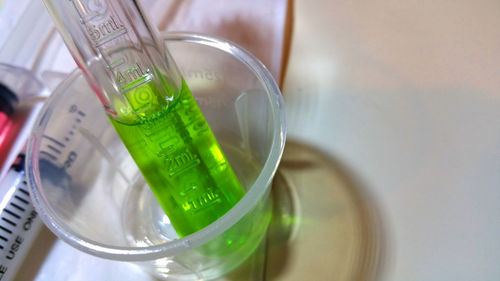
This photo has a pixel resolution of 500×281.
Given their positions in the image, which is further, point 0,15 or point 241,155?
point 0,15

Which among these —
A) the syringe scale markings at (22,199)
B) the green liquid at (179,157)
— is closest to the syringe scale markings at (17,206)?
the syringe scale markings at (22,199)

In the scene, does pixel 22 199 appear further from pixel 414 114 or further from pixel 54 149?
pixel 414 114

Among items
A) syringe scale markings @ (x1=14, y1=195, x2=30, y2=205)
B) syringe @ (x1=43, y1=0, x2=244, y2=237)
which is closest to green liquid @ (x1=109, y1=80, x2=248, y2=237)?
syringe @ (x1=43, y1=0, x2=244, y2=237)

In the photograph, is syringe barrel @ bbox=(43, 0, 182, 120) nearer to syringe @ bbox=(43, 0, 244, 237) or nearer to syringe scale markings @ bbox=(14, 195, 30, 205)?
syringe @ bbox=(43, 0, 244, 237)

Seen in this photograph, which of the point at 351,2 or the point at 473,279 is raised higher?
the point at 351,2

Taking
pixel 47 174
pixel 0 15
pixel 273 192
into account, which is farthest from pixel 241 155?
pixel 0 15

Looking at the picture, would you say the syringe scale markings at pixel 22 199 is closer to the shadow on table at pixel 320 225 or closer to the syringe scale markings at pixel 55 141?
the syringe scale markings at pixel 55 141

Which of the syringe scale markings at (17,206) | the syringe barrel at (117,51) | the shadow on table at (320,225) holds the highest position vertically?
the syringe barrel at (117,51)

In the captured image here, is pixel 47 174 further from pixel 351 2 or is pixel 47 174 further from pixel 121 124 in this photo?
pixel 351 2

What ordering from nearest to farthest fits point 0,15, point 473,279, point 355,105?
point 473,279 → point 355,105 → point 0,15
